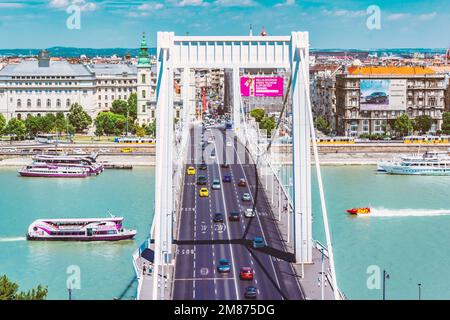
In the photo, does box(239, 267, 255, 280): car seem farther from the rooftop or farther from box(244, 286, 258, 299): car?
the rooftop

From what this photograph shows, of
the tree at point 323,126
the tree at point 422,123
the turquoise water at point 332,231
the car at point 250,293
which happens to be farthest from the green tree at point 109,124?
the car at point 250,293

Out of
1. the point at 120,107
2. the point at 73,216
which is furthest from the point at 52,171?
the point at 120,107

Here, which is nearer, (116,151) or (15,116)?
(116,151)

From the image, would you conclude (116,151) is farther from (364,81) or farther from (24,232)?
(24,232)

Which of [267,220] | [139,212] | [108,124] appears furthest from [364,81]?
[267,220]

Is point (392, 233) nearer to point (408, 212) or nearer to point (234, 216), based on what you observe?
point (408, 212)
